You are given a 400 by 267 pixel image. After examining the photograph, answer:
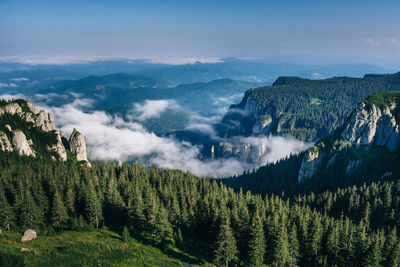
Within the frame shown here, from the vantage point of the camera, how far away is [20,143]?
5182 inches

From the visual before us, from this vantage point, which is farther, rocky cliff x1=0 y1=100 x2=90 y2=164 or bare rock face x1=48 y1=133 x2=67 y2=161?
bare rock face x1=48 y1=133 x2=67 y2=161

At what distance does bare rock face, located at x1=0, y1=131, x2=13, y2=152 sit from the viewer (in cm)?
12519

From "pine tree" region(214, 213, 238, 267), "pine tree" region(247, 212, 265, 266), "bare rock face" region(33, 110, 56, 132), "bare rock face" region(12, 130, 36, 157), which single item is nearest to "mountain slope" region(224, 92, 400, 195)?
"pine tree" region(247, 212, 265, 266)

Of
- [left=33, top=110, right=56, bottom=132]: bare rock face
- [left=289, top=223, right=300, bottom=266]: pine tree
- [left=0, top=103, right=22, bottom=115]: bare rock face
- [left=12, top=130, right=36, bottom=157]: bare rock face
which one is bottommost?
[left=289, top=223, right=300, bottom=266]: pine tree

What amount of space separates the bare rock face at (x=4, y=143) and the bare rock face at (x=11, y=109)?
22.5m

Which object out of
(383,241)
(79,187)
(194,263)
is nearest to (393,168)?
(383,241)

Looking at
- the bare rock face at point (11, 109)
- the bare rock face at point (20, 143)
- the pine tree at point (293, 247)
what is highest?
the bare rock face at point (11, 109)

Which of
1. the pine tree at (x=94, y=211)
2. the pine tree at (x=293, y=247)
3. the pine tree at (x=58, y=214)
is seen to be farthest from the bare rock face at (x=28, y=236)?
the pine tree at (x=293, y=247)

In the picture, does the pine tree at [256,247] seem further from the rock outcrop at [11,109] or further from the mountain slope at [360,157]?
the rock outcrop at [11,109]

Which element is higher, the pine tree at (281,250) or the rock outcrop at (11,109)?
the rock outcrop at (11,109)

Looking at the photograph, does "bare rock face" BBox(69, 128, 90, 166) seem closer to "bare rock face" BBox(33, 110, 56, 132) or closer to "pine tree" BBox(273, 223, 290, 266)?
"bare rock face" BBox(33, 110, 56, 132)

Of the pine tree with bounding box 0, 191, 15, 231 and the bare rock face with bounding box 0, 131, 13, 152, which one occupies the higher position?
the bare rock face with bounding box 0, 131, 13, 152

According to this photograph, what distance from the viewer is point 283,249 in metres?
64.1

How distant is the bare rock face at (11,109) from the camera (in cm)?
14623
